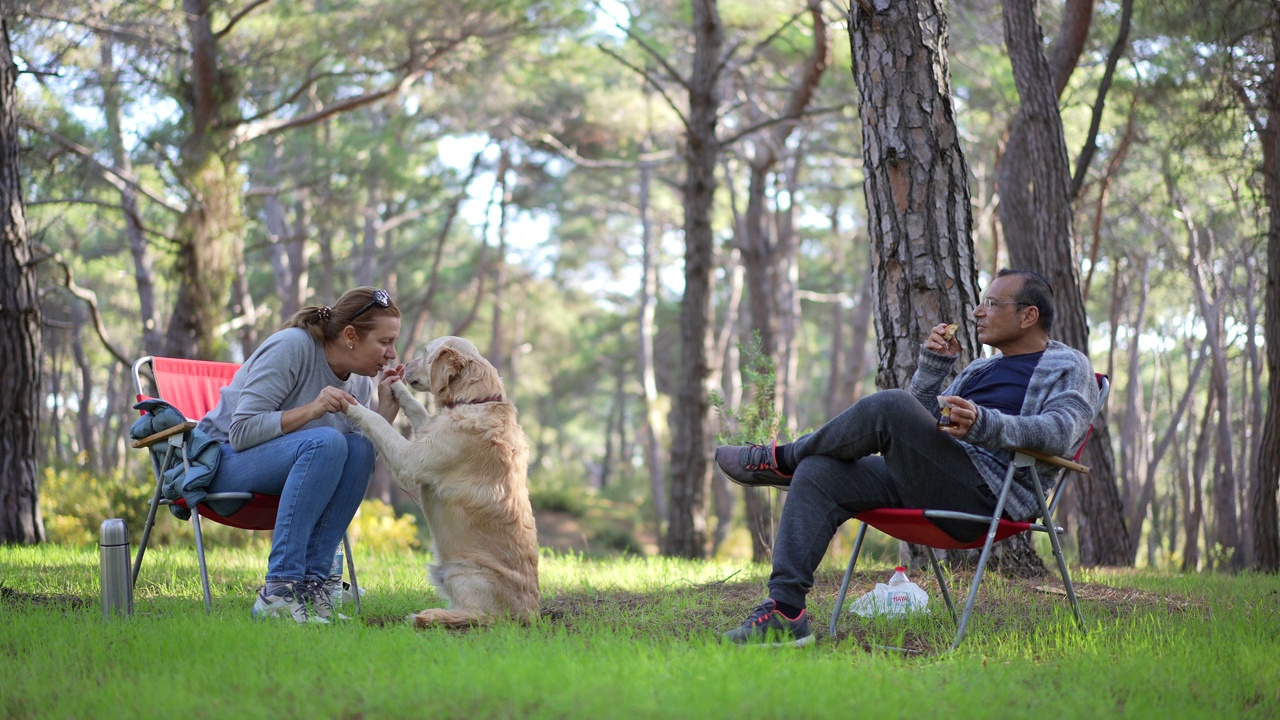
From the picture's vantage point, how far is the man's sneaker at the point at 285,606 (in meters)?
3.51

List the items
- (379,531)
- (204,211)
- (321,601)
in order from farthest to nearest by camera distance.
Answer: (379,531) < (204,211) < (321,601)

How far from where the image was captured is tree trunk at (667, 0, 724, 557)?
30.4 feet

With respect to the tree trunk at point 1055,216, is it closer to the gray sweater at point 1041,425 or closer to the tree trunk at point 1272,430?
the tree trunk at point 1272,430

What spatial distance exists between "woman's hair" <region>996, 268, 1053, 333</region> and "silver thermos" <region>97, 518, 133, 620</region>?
11.1ft

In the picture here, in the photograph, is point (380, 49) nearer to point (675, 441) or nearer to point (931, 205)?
point (675, 441)

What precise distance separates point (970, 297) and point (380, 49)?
8.27m

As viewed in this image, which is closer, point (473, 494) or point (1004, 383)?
point (473, 494)

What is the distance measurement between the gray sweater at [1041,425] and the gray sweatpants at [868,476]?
0.07m

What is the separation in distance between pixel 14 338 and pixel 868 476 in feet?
19.7

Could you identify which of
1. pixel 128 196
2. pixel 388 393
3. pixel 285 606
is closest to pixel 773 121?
pixel 388 393

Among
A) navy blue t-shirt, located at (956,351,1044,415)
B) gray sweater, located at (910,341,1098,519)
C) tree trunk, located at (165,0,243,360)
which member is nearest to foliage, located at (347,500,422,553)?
tree trunk, located at (165,0,243,360)

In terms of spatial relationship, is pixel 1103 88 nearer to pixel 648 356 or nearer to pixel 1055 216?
pixel 1055 216

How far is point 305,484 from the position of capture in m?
3.60

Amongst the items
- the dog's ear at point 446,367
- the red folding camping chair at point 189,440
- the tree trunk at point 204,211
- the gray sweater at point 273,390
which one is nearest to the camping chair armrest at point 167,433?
the red folding camping chair at point 189,440
